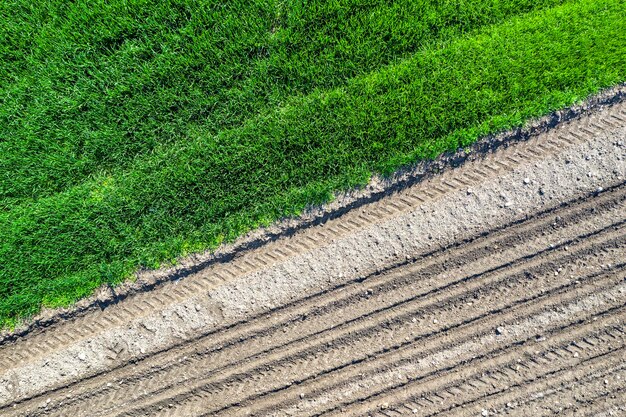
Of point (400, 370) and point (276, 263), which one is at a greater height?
point (276, 263)

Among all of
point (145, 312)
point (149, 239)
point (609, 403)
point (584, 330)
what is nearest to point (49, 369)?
point (145, 312)

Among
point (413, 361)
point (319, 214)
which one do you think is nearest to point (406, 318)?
point (413, 361)

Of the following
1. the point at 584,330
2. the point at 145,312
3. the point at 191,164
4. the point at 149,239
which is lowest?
the point at 584,330

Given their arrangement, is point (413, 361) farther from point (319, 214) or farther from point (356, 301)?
point (319, 214)

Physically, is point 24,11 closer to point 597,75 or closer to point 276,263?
point 276,263

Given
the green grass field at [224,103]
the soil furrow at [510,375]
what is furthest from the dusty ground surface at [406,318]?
the green grass field at [224,103]

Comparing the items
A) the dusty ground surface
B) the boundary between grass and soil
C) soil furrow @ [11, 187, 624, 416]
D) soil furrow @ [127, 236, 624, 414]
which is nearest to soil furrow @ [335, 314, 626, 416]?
the dusty ground surface
